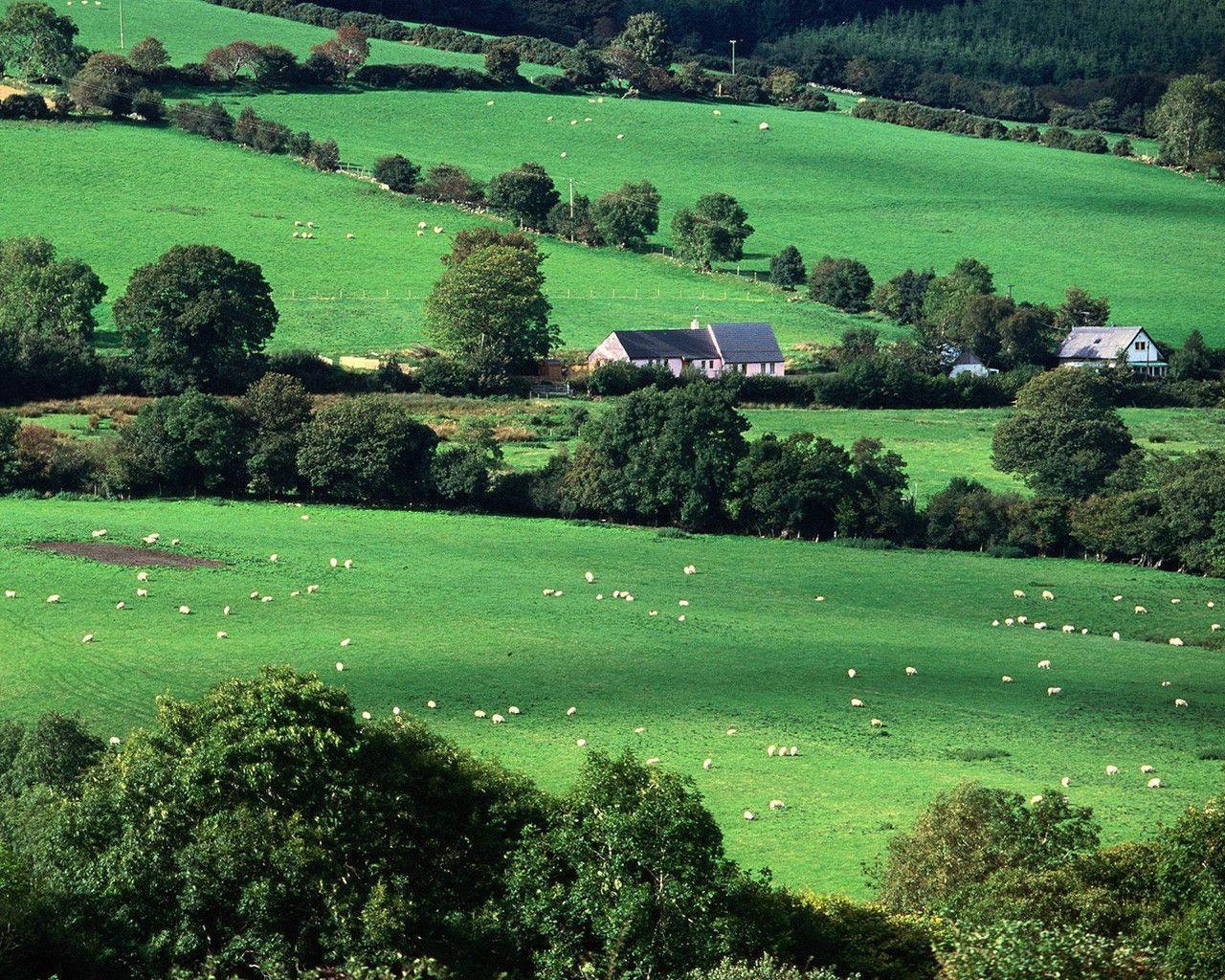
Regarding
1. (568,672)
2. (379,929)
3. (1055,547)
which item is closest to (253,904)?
(379,929)

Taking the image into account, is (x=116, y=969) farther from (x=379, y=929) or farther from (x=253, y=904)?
(x=379, y=929)

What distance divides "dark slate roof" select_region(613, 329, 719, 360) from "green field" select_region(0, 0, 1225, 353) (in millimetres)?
3207

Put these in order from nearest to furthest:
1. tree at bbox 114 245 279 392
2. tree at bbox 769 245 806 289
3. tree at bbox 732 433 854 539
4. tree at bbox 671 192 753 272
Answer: tree at bbox 732 433 854 539 < tree at bbox 114 245 279 392 < tree at bbox 769 245 806 289 < tree at bbox 671 192 753 272

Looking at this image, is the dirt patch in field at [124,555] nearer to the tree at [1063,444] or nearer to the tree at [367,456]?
the tree at [367,456]

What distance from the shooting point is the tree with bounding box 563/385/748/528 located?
77.5 metres

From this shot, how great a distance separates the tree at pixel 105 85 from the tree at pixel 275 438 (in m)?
68.1

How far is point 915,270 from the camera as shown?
431 ft

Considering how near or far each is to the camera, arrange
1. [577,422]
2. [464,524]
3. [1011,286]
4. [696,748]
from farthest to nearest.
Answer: [1011,286] → [577,422] → [464,524] → [696,748]

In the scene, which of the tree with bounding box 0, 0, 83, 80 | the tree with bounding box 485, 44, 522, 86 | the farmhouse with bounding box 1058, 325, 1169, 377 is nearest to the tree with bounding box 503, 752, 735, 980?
the farmhouse with bounding box 1058, 325, 1169, 377

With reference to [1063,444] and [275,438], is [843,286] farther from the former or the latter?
[275,438]

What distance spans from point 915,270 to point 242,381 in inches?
2095

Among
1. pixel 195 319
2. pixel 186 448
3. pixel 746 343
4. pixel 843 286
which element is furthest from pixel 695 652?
pixel 843 286

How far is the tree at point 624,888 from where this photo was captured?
3092 centimetres

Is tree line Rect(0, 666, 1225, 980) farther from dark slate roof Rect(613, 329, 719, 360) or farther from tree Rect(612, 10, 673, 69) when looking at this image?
tree Rect(612, 10, 673, 69)
